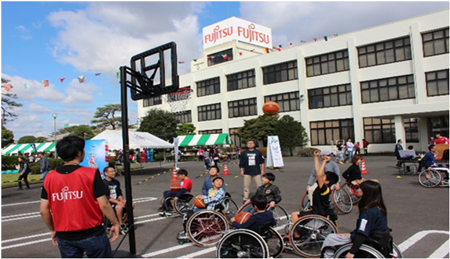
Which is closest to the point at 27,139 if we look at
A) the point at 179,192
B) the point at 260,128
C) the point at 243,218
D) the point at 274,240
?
the point at 260,128

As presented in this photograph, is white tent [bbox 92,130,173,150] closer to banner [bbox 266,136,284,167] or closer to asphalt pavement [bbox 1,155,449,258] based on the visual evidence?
banner [bbox 266,136,284,167]

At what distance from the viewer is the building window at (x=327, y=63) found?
35697 millimetres

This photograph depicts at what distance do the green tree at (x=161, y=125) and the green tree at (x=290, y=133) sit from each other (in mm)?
14643

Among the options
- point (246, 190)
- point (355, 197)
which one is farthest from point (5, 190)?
point (355, 197)

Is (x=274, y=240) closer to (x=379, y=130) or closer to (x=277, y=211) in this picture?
(x=277, y=211)

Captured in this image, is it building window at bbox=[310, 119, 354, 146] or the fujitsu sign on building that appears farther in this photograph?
the fujitsu sign on building

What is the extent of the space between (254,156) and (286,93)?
105 ft

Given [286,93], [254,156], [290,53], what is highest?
[290,53]

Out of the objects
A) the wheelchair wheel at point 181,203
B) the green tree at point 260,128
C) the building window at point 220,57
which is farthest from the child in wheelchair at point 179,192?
the building window at point 220,57

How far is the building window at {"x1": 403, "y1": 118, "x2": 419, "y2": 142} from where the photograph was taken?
32384mm

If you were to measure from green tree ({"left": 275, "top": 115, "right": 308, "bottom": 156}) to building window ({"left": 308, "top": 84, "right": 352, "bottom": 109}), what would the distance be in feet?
10.4

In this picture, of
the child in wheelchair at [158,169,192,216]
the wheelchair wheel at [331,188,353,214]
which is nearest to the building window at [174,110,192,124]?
the child in wheelchair at [158,169,192,216]

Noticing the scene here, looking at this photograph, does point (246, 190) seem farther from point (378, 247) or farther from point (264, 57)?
point (264, 57)

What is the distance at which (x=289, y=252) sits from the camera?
18.3ft
